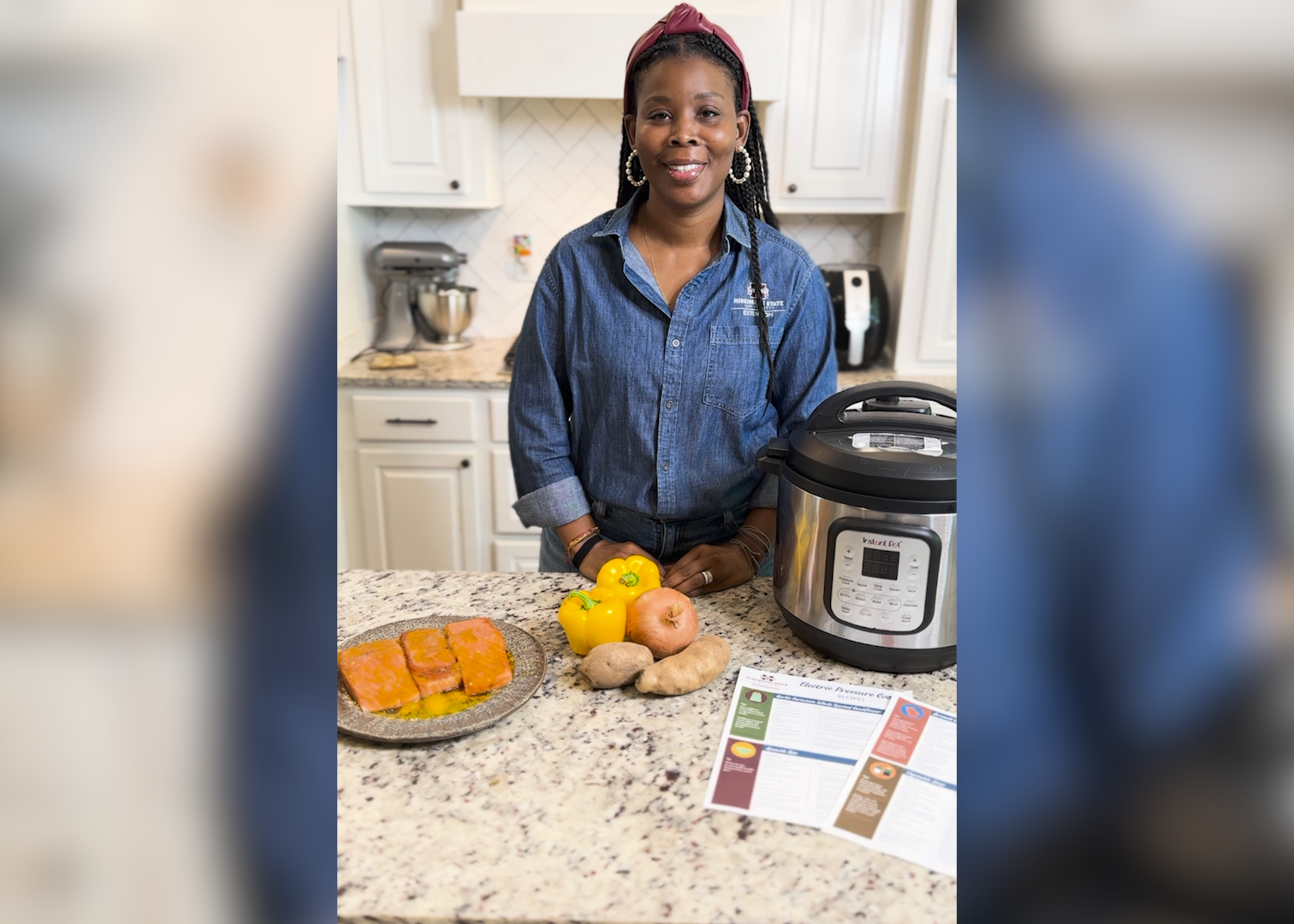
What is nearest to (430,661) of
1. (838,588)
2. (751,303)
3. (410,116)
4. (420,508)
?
(838,588)

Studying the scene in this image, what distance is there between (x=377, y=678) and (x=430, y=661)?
2.3 inches

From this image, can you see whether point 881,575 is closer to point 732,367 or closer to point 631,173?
point 732,367

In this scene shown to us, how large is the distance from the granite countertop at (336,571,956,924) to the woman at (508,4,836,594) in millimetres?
413

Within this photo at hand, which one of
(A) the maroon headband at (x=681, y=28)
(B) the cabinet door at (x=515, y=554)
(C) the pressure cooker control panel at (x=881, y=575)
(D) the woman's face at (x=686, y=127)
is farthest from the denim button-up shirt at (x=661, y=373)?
(B) the cabinet door at (x=515, y=554)

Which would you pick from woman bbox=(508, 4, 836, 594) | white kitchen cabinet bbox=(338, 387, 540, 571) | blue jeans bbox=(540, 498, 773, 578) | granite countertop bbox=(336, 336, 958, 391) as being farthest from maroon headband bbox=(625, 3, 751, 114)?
white kitchen cabinet bbox=(338, 387, 540, 571)

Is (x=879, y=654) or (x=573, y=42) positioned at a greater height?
(x=573, y=42)

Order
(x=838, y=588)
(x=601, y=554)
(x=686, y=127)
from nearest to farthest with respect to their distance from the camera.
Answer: (x=838, y=588) < (x=686, y=127) < (x=601, y=554)

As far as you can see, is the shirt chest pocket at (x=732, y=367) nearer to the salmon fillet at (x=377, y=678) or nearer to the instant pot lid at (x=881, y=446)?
the instant pot lid at (x=881, y=446)

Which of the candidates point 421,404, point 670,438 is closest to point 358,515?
point 421,404

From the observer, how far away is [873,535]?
937 mm

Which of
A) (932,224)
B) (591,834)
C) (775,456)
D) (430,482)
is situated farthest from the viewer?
(430,482)

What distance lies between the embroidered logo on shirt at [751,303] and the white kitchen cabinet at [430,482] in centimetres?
151
